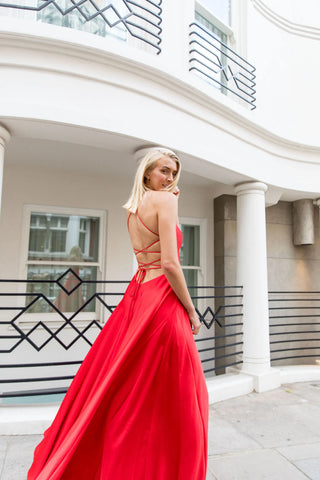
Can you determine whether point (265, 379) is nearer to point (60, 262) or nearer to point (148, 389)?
point (148, 389)

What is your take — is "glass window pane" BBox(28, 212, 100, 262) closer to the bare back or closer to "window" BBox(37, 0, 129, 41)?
"window" BBox(37, 0, 129, 41)

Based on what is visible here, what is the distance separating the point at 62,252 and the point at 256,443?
4.00 metres

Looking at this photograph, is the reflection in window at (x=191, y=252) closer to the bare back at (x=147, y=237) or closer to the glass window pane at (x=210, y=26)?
the glass window pane at (x=210, y=26)

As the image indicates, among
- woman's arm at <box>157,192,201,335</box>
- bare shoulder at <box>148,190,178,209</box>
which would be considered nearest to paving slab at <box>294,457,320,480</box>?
woman's arm at <box>157,192,201,335</box>

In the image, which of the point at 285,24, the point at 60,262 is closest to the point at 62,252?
the point at 60,262

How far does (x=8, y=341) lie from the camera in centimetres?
493

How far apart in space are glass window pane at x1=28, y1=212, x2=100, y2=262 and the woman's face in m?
4.02

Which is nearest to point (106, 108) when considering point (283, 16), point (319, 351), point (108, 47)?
point (108, 47)

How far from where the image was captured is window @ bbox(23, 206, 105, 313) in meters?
5.31

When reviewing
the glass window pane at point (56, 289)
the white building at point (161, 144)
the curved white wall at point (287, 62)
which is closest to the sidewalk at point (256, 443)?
the white building at point (161, 144)

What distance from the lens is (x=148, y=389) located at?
1576 millimetres

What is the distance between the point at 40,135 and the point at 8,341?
3272mm

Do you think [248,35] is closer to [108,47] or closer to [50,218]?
[108,47]

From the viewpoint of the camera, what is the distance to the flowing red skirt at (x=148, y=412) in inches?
58.3
